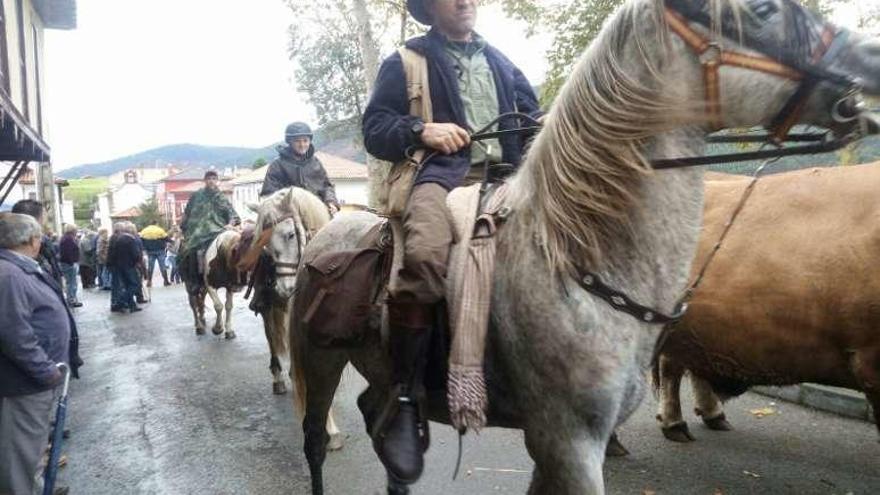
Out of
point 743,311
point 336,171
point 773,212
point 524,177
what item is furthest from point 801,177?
point 336,171

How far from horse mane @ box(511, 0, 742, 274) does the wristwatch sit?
576mm

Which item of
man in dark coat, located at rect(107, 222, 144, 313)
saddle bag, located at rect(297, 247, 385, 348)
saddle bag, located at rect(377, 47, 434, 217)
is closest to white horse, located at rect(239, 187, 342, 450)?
saddle bag, located at rect(297, 247, 385, 348)

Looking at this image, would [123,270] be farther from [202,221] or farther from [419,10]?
[419,10]

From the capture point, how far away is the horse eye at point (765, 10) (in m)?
1.93

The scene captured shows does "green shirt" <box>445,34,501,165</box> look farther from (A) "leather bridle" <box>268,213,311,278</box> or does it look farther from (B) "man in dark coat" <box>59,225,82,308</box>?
(B) "man in dark coat" <box>59,225,82,308</box>

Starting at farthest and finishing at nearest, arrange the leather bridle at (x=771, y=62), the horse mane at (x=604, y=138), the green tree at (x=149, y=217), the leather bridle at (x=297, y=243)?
the green tree at (x=149, y=217) < the leather bridle at (x=297, y=243) < the horse mane at (x=604, y=138) < the leather bridle at (x=771, y=62)

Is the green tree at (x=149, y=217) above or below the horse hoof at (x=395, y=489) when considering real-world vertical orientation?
below

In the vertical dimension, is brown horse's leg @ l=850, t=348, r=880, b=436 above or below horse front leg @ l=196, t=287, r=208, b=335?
above

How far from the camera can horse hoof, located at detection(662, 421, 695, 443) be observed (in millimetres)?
4992

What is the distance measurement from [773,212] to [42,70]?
50.8ft

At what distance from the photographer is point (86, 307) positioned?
57.0ft

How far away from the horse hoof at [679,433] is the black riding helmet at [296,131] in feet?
15.6

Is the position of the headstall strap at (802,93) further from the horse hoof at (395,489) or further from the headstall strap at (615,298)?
the horse hoof at (395,489)

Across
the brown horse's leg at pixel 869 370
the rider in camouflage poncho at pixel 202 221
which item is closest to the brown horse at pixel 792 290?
the brown horse's leg at pixel 869 370
